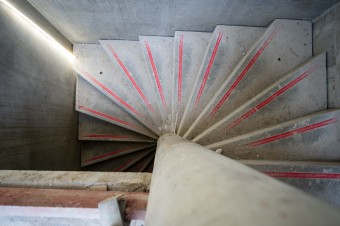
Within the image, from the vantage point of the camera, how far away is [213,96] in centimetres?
277

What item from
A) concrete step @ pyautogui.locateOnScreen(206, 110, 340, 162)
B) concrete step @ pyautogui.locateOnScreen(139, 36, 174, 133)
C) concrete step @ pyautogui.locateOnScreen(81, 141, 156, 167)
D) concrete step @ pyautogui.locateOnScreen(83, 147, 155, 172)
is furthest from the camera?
concrete step @ pyautogui.locateOnScreen(83, 147, 155, 172)

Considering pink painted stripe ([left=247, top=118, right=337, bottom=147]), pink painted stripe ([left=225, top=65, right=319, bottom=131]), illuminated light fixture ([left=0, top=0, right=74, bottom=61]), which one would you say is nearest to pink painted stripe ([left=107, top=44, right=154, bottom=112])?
illuminated light fixture ([left=0, top=0, right=74, bottom=61])

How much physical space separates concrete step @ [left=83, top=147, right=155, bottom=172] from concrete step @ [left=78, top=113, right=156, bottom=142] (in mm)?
452

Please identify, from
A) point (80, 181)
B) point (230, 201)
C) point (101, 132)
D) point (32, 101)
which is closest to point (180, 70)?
point (101, 132)

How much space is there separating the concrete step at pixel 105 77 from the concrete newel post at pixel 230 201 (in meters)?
2.81

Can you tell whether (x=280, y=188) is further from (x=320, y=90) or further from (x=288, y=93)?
(x=320, y=90)

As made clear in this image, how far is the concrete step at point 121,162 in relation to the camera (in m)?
3.97

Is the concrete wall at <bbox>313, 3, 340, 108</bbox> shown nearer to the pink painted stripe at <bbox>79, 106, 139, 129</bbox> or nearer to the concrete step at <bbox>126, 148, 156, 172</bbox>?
the pink painted stripe at <bbox>79, 106, 139, 129</bbox>

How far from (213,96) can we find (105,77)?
1.81 meters

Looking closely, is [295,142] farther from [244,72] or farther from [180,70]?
[180,70]

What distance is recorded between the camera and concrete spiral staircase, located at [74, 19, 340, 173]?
211 centimetres

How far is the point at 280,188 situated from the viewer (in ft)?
1.25

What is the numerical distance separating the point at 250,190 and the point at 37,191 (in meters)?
1.12

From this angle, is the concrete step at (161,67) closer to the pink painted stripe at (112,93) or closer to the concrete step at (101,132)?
the pink painted stripe at (112,93)
